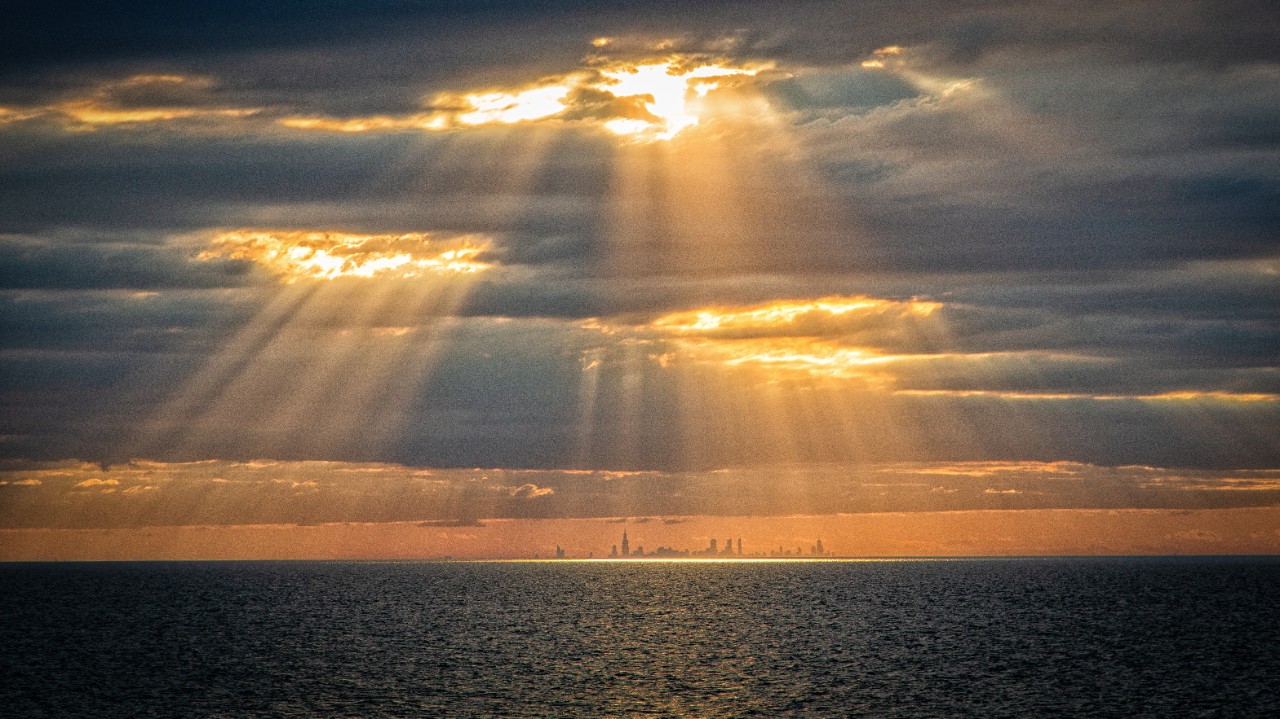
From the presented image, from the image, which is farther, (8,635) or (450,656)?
(8,635)

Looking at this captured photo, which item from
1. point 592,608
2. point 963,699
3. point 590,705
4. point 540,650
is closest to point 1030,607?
point 592,608

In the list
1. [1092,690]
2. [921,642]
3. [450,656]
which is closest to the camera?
[1092,690]

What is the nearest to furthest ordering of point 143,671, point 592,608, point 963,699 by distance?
point 963,699, point 143,671, point 592,608

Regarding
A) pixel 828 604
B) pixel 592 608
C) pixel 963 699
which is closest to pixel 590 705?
pixel 963 699

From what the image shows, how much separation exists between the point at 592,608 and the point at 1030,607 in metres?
69.3

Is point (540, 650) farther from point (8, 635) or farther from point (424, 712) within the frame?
point (8, 635)

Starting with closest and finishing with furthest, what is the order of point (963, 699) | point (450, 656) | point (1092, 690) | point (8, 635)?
point (963, 699)
point (1092, 690)
point (450, 656)
point (8, 635)

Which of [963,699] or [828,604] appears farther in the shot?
[828,604]

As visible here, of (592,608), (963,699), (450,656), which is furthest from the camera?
(592,608)

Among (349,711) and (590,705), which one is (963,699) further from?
(349,711)

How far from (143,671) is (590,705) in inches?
1692

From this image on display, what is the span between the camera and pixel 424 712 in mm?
72250

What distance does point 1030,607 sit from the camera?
192m

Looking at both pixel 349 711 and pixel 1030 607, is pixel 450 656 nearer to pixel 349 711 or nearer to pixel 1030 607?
pixel 349 711
